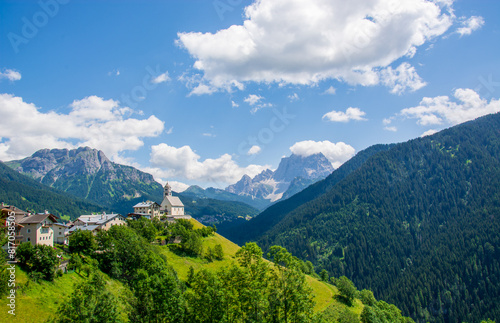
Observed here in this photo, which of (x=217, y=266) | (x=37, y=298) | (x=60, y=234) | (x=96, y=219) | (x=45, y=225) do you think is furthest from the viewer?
(x=96, y=219)

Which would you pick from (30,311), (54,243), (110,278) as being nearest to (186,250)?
(110,278)

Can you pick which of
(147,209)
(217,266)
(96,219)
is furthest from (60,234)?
(147,209)

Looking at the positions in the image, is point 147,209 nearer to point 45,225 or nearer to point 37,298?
point 45,225

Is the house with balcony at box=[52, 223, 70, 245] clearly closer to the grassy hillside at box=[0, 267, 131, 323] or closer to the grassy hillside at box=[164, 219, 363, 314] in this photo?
the grassy hillside at box=[0, 267, 131, 323]

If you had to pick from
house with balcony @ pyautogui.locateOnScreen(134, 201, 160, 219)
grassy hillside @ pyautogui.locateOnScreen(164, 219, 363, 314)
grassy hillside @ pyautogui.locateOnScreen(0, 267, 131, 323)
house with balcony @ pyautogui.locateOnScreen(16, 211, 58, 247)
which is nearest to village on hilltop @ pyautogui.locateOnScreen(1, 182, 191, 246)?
house with balcony @ pyautogui.locateOnScreen(16, 211, 58, 247)

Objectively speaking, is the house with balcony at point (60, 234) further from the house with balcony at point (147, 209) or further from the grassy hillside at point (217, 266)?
the house with balcony at point (147, 209)

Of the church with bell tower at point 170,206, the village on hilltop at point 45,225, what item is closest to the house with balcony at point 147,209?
the church with bell tower at point 170,206

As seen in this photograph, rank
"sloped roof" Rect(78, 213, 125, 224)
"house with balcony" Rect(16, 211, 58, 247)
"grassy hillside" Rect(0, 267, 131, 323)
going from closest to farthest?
"grassy hillside" Rect(0, 267, 131, 323), "house with balcony" Rect(16, 211, 58, 247), "sloped roof" Rect(78, 213, 125, 224)

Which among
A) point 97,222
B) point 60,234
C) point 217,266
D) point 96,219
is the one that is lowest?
point 217,266

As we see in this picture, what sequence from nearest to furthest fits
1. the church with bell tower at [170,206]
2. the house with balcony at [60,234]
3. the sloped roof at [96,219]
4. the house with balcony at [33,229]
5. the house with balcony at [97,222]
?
the house with balcony at [33,229]
the house with balcony at [60,234]
the house with balcony at [97,222]
the sloped roof at [96,219]
the church with bell tower at [170,206]

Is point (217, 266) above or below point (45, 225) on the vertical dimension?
below

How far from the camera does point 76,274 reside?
71.1 metres

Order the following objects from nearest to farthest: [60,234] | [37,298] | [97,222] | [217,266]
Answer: [37,298] → [60,234] → [217,266] → [97,222]

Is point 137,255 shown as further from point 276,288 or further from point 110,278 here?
point 276,288
